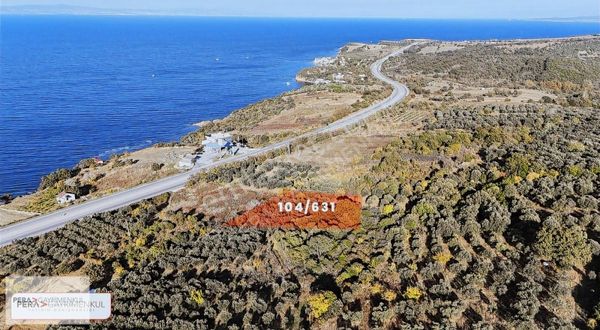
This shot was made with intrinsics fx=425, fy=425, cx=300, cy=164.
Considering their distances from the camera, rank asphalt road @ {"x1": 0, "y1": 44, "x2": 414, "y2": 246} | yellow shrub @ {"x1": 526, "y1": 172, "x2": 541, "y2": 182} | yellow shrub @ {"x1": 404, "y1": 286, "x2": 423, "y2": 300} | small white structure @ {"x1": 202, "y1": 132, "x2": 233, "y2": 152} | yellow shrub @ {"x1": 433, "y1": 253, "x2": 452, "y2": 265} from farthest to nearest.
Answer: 1. small white structure @ {"x1": 202, "y1": 132, "x2": 233, "y2": 152}
2. yellow shrub @ {"x1": 526, "y1": 172, "x2": 541, "y2": 182}
3. asphalt road @ {"x1": 0, "y1": 44, "x2": 414, "y2": 246}
4. yellow shrub @ {"x1": 433, "y1": 253, "x2": 452, "y2": 265}
5. yellow shrub @ {"x1": 404, "y1": 286, "x2": 423, "y2": 300}

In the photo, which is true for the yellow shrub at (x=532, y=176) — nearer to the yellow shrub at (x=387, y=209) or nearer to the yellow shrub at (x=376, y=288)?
the yellow shrub at (x=387, y=209)

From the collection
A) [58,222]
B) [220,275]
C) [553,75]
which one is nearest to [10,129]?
[58,222]

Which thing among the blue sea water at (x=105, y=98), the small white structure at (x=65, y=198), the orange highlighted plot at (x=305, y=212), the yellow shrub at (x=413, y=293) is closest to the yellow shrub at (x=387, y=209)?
the orange highlighted plot at (x=305, y=212)

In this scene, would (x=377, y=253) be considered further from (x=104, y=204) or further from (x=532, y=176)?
(x=104, y=204)

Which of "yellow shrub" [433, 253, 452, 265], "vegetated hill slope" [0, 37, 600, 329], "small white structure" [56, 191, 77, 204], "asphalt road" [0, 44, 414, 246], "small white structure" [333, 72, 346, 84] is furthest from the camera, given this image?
"small white structure" [333, 72, 346, 84]

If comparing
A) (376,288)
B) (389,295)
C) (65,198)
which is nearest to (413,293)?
(389,295)

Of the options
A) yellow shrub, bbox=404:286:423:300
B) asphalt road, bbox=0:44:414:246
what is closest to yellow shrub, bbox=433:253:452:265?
yellow shrub, bbox=404:286:423:300

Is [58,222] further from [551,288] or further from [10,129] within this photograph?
[10,129]

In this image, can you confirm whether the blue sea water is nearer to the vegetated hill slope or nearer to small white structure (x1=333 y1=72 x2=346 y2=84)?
small white structure (x1=333 y1=72 x2=346 y2=84)
